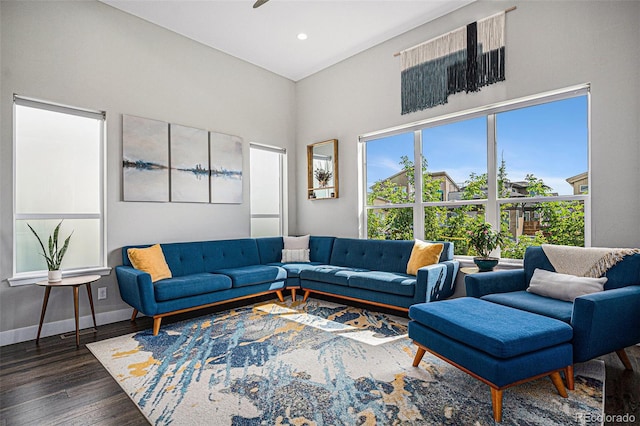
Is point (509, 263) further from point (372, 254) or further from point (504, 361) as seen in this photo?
point (504, 361)

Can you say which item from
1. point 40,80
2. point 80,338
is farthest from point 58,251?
point 40,80

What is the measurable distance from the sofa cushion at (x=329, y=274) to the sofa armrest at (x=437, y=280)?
0.89 m

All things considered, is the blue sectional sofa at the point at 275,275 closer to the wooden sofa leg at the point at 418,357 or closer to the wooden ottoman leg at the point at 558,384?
the wooden sofa leg at the point at 418,357

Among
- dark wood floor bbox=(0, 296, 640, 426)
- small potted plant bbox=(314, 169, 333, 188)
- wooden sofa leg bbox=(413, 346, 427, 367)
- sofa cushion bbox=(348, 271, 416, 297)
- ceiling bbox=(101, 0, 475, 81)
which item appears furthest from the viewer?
small potted plant bbox=(314, 169, 333, 188)

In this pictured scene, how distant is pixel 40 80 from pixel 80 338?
8.20 feet

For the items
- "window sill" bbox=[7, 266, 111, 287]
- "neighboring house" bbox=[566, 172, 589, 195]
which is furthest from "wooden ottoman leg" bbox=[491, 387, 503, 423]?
"window sill" bbox=[7, 266, 111, 287]

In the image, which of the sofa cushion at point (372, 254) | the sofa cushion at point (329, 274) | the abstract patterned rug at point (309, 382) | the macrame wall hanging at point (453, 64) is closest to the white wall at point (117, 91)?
the abstract patterned rug at point (309, 382)

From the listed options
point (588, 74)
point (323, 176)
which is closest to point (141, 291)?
point (323, 176)

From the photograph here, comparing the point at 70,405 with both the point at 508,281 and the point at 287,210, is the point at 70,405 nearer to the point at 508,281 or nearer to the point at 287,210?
the point at 508,281

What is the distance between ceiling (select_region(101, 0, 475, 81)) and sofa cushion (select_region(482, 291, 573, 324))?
3.16 m

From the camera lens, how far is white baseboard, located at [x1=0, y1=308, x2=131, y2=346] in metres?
3.15

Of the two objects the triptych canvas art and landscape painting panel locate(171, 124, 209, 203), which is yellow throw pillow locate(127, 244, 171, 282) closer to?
the triptych canvas art

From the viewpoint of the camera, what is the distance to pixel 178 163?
4.38m

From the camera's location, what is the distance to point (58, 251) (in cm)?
349
